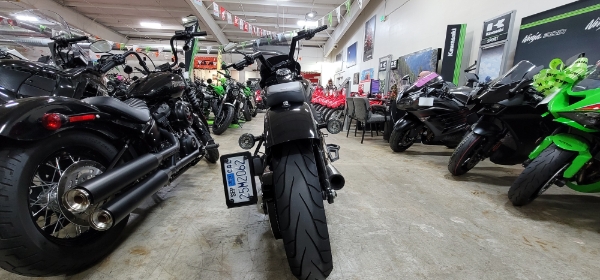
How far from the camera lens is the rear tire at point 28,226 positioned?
75 cm

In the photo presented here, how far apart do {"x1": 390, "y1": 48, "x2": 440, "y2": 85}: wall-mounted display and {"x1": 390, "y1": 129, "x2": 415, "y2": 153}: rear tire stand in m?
1.94

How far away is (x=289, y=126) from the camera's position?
99 cm

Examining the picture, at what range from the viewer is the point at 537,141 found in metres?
2.08

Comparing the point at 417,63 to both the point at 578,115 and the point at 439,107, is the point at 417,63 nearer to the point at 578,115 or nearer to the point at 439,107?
the point at 439,107

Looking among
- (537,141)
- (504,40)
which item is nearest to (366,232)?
(537,141)

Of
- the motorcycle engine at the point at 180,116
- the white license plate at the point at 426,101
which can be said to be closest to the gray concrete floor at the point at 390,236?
the motorcycle engine at the point at 180,116

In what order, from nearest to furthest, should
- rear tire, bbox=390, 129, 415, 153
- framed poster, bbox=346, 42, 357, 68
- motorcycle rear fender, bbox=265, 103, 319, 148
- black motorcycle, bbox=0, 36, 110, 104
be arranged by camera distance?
motorcycle rear fender, bbox=265, 103, 319, 148 → black motorcycle, bbox=0, 36, 110, 104 → rear tire, bbox=390, 129, 415, 153 → framed poster, bbox=346, 42, 357, 68

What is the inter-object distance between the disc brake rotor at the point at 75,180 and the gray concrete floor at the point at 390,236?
1.08ft

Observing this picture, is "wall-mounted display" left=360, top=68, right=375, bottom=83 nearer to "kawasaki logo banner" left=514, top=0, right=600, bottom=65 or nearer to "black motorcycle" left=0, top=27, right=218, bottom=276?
"kawasaki logo banner" left=514, top=0, right=600, bottom=65

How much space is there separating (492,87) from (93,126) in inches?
108

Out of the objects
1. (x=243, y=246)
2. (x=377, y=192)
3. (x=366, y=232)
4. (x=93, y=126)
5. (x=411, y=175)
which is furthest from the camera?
(x=411, y=175)

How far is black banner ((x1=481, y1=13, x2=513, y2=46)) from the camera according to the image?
3.19 m

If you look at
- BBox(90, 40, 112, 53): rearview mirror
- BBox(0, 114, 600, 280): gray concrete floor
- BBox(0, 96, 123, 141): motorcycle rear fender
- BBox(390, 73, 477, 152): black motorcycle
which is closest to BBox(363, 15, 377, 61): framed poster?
BBox(390, 73, 477, 152): black motorcycle

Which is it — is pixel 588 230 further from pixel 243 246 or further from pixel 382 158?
pixel 243 246
